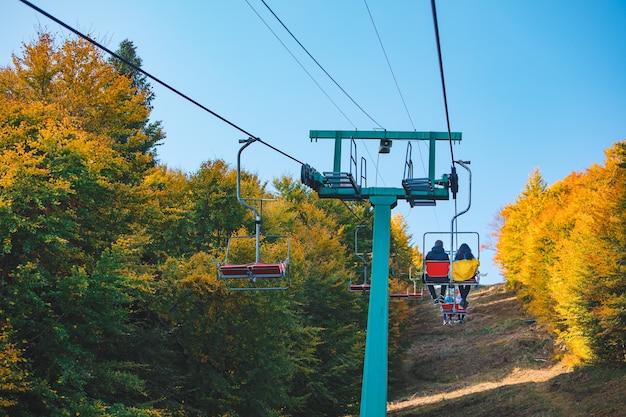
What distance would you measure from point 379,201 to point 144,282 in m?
8.91

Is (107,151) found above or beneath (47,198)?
above

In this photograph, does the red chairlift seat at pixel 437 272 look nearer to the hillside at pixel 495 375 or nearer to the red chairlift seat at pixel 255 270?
the red chairlift seat at pixel 255 270

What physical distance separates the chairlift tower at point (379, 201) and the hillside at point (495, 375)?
1285cm

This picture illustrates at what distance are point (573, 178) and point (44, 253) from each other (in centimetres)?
7377

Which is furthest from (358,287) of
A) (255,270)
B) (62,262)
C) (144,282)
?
(255,270)

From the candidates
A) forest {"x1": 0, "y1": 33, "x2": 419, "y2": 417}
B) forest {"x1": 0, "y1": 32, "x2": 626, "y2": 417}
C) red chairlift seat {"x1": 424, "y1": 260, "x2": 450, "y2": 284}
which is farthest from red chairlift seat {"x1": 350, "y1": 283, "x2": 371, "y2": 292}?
red chairlift seat {"x1": 424, "y1": 260, "x2": 450, "y2": 284}

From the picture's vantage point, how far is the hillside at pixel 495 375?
40.8 metres

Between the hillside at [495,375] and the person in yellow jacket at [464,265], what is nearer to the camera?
the person in yellow jacket at [464,265]

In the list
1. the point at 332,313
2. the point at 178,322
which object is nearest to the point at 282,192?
the point at 332,313

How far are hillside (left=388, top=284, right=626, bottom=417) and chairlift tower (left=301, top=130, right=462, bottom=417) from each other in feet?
42.2

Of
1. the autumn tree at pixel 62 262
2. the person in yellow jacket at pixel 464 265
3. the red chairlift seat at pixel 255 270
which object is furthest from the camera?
the autumn tree at pixel 62 262

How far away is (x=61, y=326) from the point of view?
81.1 ft

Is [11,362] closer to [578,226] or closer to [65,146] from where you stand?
[65,146]

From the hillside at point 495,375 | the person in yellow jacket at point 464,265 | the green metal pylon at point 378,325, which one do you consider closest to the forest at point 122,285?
the green metal pylon at point 378,325
